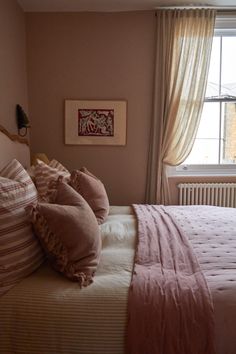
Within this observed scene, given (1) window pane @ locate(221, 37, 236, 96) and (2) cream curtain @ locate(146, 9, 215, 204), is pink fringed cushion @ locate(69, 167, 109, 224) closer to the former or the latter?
(2) cream curtain @ locate(146, 9, 215, 204)

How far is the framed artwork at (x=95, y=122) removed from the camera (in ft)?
10.1

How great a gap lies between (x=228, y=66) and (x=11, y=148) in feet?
7.81

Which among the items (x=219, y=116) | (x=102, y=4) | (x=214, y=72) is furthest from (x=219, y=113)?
(x=102, y=4)

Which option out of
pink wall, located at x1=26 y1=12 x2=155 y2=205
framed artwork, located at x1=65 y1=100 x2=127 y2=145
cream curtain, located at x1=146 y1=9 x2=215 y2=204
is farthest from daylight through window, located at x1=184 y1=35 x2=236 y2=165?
framed artwork, located at x1=65 y1=100 x2=127 y2=145

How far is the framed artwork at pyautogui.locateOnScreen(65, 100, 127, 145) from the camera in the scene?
3.07 metres

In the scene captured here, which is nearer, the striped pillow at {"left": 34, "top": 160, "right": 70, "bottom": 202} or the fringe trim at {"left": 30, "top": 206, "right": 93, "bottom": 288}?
the fringe trim at {"left": 30, "top": 206, "right": 93, "bottom": 288}

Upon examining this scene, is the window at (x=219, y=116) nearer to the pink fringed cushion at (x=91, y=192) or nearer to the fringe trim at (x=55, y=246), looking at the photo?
the pink fringed cushion at (x=91, y=192)

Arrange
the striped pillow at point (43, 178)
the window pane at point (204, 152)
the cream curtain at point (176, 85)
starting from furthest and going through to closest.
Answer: the window pane at point (204, 152) → the cream curtain at point (176, 85) → the striped pillow at point (43, 178)

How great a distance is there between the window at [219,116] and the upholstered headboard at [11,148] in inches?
63.7

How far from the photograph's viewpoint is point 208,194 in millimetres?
3182

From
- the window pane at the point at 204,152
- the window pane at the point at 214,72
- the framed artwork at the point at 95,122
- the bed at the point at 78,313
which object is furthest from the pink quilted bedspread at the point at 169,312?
the window pane at the point at 214,72

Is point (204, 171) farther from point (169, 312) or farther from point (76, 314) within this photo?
point (76, 314)

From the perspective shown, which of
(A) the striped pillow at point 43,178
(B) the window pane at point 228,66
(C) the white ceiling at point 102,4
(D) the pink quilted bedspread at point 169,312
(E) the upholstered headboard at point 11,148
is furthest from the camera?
(B) the window pane at point 228,66

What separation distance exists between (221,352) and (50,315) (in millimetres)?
618
